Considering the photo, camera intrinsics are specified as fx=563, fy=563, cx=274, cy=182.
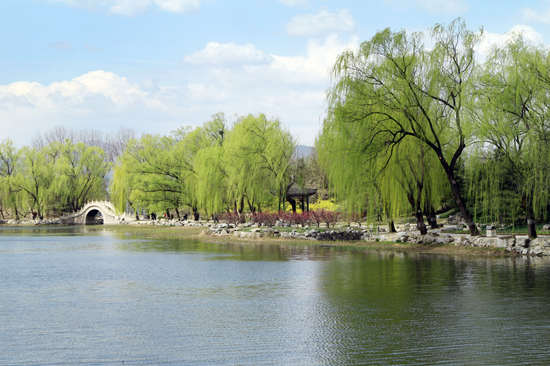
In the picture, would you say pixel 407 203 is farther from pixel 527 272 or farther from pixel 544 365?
pixel 544 365

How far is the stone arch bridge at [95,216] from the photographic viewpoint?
2680 inches

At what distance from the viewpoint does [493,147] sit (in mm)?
20328

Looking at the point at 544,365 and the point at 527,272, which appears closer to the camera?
the point at 544,365

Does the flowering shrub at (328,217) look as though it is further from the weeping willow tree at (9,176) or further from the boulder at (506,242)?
the weeping willow tree at (9,176)

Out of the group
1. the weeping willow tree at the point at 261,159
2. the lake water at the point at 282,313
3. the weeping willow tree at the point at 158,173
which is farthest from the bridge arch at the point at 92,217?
the lake water at the point at 282,313

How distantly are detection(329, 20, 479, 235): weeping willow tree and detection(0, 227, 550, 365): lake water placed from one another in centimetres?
538

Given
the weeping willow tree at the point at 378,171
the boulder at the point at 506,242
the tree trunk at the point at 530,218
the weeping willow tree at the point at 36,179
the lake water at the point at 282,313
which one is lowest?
the lake water at the point at 282,313

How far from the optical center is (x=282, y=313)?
36.2ft

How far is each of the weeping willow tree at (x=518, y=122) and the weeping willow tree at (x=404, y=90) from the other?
1675 mm

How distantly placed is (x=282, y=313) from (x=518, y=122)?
12.3 m

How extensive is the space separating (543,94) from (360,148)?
6920 millimetres

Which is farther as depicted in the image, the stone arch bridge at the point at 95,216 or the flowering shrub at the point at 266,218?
the stone arch bridge at the point at 95,216

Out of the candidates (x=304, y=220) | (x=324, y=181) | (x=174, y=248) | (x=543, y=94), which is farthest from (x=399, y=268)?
(x=324, y=181)

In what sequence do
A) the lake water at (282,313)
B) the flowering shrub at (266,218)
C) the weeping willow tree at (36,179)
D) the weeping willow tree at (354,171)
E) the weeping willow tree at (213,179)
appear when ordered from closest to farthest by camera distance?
1. the lake water at (282,313)
2. the weeping willow tree at (354,171)
3. the flowering shrub at (266,218)
4. the weeping willow tree at (213,179)
5. the weeping willow tree at (36,179)
